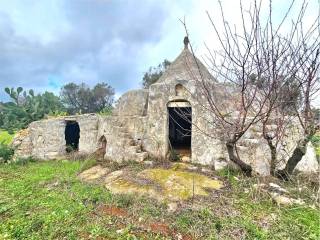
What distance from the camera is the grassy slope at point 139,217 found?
468cm

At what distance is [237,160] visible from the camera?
6.57 metres

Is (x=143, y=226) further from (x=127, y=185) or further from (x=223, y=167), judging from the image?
(x=223, y=167)

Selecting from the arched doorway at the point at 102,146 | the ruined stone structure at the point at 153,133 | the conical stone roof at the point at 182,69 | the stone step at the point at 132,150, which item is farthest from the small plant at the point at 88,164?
the conical stone roof at the point at 182,69

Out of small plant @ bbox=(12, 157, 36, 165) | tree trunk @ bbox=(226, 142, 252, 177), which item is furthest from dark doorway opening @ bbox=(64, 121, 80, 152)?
tree trunk @ bbox=(226, 142, 252, 177)

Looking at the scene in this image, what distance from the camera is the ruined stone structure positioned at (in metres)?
8.11

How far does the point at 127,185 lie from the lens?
22.9 ft

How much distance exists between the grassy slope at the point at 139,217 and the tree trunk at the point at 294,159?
90 centimetres

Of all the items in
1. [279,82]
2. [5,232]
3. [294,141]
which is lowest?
[5,232]

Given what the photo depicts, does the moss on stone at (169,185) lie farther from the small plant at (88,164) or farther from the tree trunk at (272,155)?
the small plant at (88,164)

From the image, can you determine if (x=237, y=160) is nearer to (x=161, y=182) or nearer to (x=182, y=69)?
(x=161, y=182)

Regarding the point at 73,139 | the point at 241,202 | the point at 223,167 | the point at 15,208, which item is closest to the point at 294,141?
the point at 223,167

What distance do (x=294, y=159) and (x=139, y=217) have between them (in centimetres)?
348

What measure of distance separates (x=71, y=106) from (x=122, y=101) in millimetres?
26832

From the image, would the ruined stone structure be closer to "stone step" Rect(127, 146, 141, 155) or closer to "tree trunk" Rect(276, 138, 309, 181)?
"stone step" Rect(127, 146, 141, 155)
